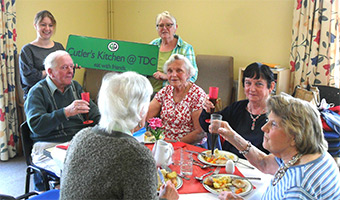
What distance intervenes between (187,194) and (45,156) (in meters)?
1.16

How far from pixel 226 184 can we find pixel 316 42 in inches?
106

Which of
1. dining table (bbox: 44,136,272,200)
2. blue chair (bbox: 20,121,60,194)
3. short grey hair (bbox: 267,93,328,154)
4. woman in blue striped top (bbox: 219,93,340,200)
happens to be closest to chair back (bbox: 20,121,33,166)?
blue chair (bbox: 20,121,60,194)

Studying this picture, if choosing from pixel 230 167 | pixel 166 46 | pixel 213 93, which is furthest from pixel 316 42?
pixel 230 167

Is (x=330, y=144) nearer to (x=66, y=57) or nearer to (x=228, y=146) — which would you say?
(x=228, y=146)

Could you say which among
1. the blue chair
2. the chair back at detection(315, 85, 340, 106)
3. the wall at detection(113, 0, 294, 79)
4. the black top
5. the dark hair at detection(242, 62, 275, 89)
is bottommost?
the blue chair

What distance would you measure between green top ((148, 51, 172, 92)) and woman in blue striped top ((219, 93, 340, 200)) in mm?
2040

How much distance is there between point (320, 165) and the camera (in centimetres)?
123

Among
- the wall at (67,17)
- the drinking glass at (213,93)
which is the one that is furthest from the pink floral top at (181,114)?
the wall at (67,17)

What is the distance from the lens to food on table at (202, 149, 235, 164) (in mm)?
1827

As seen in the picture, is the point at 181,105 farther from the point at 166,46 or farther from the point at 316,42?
the point at 316,42

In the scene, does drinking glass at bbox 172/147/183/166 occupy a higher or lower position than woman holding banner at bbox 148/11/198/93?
lower

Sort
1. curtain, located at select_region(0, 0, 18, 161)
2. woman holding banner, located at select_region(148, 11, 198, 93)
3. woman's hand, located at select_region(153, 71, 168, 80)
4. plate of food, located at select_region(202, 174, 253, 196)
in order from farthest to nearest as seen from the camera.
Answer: curtain, located at select_region(0, 0, 18, 161)
woman holding banner, located at select_region(148, 11, 198, 93)
woman's hand, located at select_region(153, 71, 168, 80)
plate of food, located at select_region(202, 174, 253, 196)

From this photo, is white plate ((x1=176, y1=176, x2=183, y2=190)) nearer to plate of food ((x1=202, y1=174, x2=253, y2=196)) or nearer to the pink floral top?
plate of food ((x1=202, y1=174, x2=253, y2=196))

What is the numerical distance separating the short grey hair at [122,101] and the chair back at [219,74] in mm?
2946
